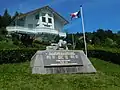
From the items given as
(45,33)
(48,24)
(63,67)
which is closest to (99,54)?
(63,67)

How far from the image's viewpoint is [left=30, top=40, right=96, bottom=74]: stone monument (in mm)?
20578

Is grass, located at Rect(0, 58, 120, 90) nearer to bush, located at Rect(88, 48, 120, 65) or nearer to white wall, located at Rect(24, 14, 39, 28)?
bush, located at Rect(88, 48, 120, 65)

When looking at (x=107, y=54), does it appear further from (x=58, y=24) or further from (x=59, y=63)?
(x=58, y=24)

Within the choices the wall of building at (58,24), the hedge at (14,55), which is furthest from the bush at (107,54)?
the wall of building at (58,24)

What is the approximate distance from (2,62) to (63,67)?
7.71 metres

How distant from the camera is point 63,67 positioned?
21.0m

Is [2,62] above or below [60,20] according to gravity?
below

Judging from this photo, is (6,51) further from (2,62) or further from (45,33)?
(45,33)

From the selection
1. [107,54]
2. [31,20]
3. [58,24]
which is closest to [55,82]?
[107,54]

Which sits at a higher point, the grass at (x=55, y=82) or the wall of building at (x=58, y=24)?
the wall of building at (x=58, y=24)

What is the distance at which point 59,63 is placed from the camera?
69.3ft

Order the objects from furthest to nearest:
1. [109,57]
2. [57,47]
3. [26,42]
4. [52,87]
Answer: [26,42]
[109,57]
[57,47]
[52,87]

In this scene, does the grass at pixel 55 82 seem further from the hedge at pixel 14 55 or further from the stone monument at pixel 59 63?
the hedge at pixel 14 55

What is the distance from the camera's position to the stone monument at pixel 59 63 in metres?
20.6
